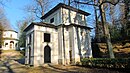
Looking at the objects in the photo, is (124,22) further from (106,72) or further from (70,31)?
(106,72)

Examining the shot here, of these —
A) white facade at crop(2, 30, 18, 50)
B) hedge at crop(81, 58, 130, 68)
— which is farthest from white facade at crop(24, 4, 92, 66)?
white facade at crop(2, 30, 18, 50)

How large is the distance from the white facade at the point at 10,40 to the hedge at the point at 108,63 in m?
44.4

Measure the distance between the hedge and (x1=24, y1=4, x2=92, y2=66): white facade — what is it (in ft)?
8.70

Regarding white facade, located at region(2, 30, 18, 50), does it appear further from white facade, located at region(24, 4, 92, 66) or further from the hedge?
the hedge

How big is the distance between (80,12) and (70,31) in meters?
4.99

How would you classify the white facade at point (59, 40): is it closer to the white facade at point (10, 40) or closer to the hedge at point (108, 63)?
the hedge at point (108, 63)

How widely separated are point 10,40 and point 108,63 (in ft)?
163

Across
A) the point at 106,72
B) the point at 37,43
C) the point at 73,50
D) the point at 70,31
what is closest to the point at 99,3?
the point at 70,31

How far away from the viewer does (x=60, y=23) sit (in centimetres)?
2173

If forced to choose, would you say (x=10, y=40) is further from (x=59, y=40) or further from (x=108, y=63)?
(x=108, y=63)

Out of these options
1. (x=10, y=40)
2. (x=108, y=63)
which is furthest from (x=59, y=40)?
(x=10, y=40)

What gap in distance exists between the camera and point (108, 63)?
49.8 ft

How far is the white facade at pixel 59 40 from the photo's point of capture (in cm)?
1983

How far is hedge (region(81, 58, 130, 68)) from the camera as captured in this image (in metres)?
13.4
